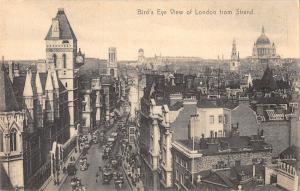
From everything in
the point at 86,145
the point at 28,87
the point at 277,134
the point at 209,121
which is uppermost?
the point at 28,87

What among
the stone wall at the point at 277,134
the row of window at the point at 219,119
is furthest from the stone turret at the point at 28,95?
the stone wall at the point at 277,134

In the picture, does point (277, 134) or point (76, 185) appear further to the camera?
point (277, 134)

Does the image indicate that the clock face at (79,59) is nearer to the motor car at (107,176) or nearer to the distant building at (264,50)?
the motor car at (107,176)

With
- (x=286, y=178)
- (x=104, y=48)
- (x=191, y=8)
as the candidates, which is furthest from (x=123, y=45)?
(x=286, y=178)

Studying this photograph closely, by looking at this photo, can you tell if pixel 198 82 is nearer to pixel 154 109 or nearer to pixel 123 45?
pixel 154 109

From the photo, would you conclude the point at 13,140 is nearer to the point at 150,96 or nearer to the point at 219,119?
the point at 150,96

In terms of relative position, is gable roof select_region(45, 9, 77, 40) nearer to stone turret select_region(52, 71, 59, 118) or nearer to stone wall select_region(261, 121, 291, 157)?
stone turret select_region(52, 71, 59, 118)

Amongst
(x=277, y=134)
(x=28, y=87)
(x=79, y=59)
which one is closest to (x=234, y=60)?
(x=277, y=134)
